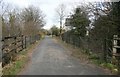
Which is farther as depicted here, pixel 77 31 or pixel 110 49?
pixel 77 31

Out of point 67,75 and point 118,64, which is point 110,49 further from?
point 67,75

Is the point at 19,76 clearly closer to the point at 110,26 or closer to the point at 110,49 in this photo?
the point at 110,49

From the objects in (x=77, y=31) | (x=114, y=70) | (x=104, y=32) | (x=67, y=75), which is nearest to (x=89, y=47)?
(x=104, y=32)

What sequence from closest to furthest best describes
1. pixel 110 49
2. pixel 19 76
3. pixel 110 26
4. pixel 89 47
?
pixel 19 76
pixel 110 49
pixel 110 26
pixel 89 47

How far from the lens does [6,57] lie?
14.1 m

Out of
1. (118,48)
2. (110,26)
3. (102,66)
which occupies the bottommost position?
(102,66)

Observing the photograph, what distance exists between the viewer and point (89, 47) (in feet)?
64.6

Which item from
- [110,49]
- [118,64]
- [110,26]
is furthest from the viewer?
[110,26]

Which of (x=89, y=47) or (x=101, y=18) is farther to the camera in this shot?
(x=89, y=47)

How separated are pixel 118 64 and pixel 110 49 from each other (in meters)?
2.09

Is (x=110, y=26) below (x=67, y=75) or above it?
above

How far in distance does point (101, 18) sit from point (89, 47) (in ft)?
13.3

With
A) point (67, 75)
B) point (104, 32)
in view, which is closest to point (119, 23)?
point (104, 32)

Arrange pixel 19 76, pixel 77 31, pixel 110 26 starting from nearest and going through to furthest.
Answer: pixel 19 76 → pixel 110 26 → pixel 77 31
